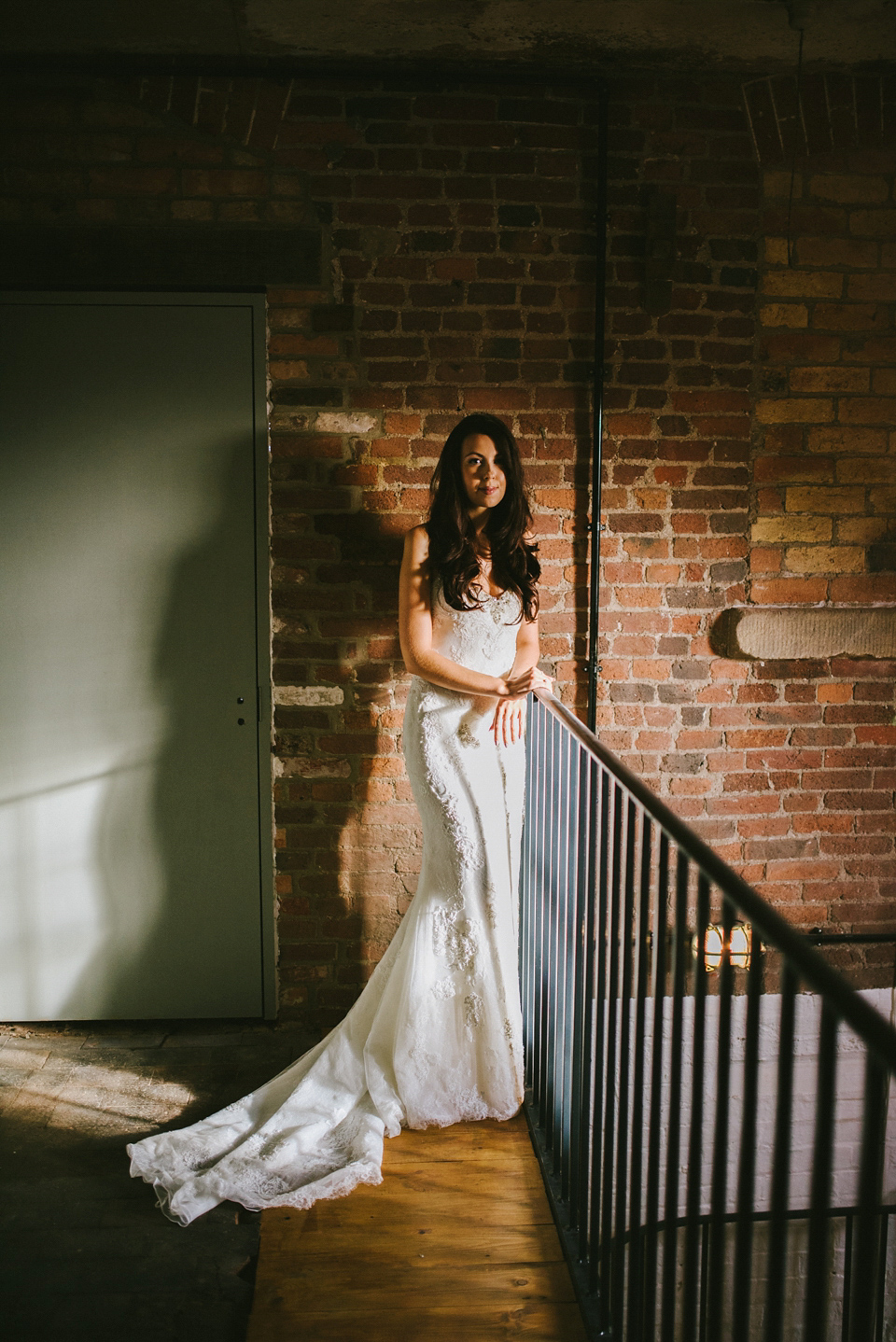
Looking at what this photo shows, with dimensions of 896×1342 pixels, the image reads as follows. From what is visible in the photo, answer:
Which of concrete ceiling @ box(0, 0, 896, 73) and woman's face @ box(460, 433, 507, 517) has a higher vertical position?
concrete ceiling @ box(0, 0, 896, 73)

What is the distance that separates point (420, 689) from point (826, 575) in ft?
4.86

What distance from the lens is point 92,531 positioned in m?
2.71

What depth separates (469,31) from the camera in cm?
243

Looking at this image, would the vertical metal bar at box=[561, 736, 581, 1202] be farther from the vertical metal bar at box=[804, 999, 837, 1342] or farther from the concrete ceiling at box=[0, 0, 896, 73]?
the concrete ceiling at box=[0, 0, 896, 73]

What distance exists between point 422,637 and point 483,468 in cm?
49

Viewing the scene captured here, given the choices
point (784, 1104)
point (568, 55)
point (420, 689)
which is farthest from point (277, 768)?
point (568, 55)

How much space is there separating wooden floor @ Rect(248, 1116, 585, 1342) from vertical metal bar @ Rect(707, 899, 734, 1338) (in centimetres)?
80

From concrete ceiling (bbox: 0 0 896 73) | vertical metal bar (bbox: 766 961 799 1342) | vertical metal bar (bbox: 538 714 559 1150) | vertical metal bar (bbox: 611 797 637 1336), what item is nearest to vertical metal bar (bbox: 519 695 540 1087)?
vertical metal bar (bbox: 538 714 559 1150)

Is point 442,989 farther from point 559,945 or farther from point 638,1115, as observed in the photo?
point 638,1115

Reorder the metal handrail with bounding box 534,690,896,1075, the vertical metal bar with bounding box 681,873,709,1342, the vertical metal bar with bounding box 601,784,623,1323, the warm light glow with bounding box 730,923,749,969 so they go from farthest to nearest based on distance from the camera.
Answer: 1. the warm light glow with bounding box 730,923,749,969
2. the vertical metal bar with bounding box 601,784,623,1323
3. the vertical metal bar with bounding box 681,873,709,1342
4. the metal handrail with bounding box 534,690,896,1075

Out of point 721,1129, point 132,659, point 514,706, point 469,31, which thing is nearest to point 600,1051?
point 721,1129

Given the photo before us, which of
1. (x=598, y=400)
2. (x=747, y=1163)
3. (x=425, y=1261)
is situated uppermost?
(x=598, y=400)

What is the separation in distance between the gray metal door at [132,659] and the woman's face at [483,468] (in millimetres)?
756

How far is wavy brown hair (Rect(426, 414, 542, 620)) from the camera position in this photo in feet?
7.61
